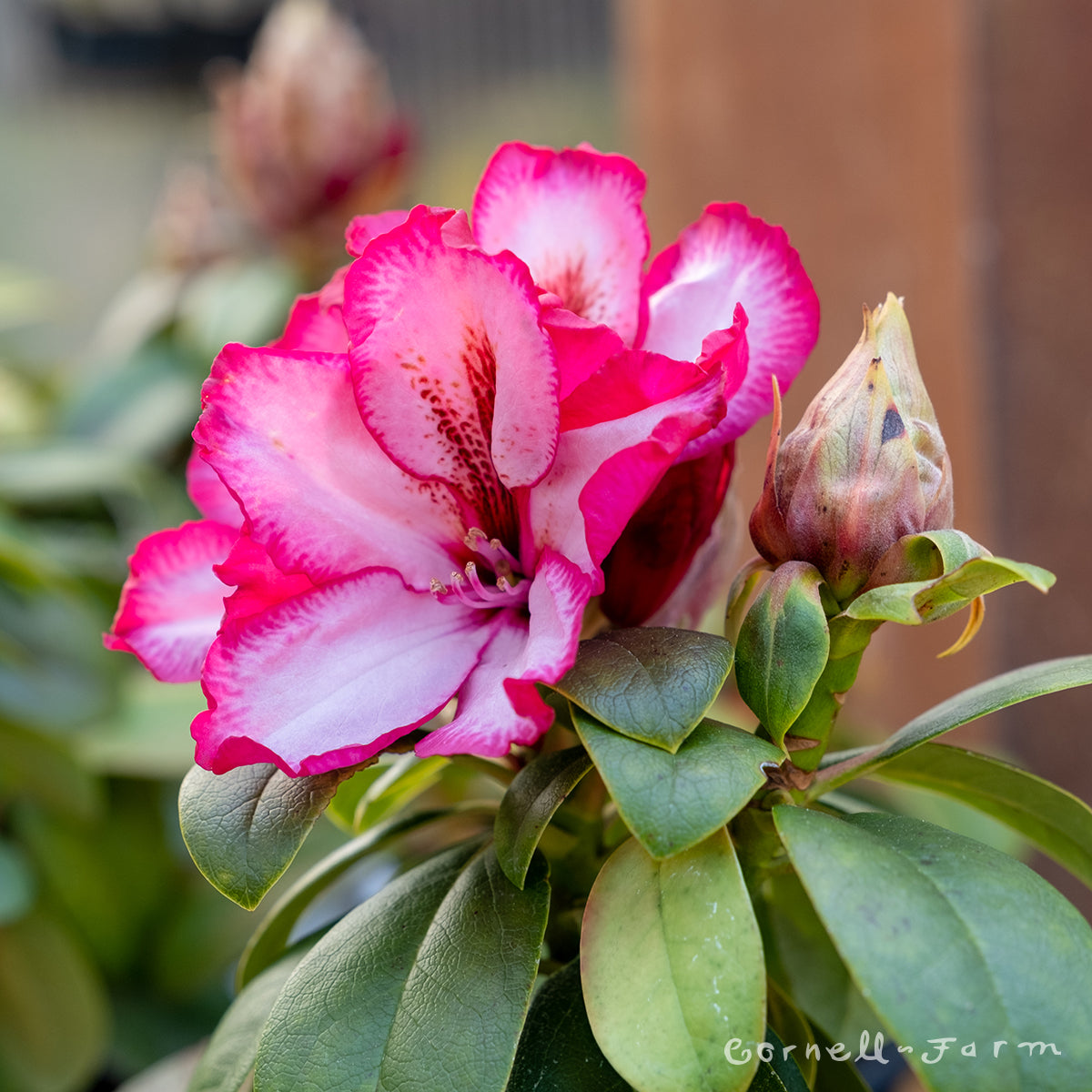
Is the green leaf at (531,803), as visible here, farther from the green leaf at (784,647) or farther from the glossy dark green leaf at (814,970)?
the glossy dark green leaf at (814,970)

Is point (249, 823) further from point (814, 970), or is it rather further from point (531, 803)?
point (814, 970)

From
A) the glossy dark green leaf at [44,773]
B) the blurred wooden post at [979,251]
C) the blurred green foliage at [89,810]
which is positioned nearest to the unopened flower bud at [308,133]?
the blurred green foliage at [89,810]

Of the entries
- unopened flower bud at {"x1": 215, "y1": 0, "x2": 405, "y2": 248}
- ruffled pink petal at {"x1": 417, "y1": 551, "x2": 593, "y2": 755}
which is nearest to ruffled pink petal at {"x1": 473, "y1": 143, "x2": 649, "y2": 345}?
ruffled pink petal at {"x1": 417, "y1": 551, "x2": 593, "y2": 755}

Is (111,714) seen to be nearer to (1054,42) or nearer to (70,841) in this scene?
(70,841)

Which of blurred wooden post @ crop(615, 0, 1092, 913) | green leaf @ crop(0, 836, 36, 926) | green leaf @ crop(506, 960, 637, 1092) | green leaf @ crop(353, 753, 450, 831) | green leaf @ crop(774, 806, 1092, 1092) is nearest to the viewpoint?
green leaf @ crop(774, 806, 1092, 1092)

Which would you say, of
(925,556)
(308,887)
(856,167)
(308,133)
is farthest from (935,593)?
(308,133)

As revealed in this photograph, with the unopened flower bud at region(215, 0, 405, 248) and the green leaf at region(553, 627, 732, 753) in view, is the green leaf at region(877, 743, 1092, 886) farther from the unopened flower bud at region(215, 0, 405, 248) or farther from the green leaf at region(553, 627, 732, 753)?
the unopened flower bud at region(215, 0, 405, 248)
